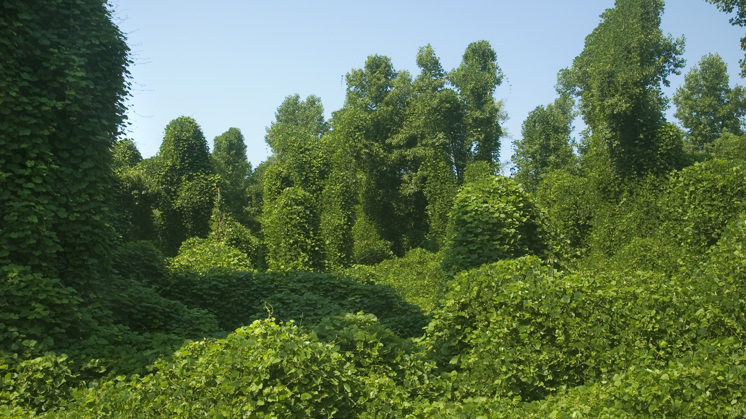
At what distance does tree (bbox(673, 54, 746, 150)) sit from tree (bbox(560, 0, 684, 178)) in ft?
46.4

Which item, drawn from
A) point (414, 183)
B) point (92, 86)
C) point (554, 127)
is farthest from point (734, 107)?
point (92, 86)

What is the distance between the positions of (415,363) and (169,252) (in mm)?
17403

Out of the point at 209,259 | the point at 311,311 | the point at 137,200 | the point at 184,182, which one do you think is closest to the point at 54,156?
the point at 311,311

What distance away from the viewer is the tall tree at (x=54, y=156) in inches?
221

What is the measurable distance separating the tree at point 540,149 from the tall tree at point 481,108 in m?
1.63

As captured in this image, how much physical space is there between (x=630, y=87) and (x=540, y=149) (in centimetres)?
1158

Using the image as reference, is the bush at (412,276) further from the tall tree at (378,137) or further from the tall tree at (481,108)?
the tall tree at (481,108)

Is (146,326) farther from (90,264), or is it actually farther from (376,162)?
(376,162)

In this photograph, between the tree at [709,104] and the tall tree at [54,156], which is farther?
the tree at [709,104]

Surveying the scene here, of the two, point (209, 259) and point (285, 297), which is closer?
point (285, 297)

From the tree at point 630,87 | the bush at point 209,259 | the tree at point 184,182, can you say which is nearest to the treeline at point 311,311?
the bush at point 209,259

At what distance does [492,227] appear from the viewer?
30.8 ft

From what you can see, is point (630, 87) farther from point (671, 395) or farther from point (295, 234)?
point (671, 395)

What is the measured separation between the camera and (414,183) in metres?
27.3
